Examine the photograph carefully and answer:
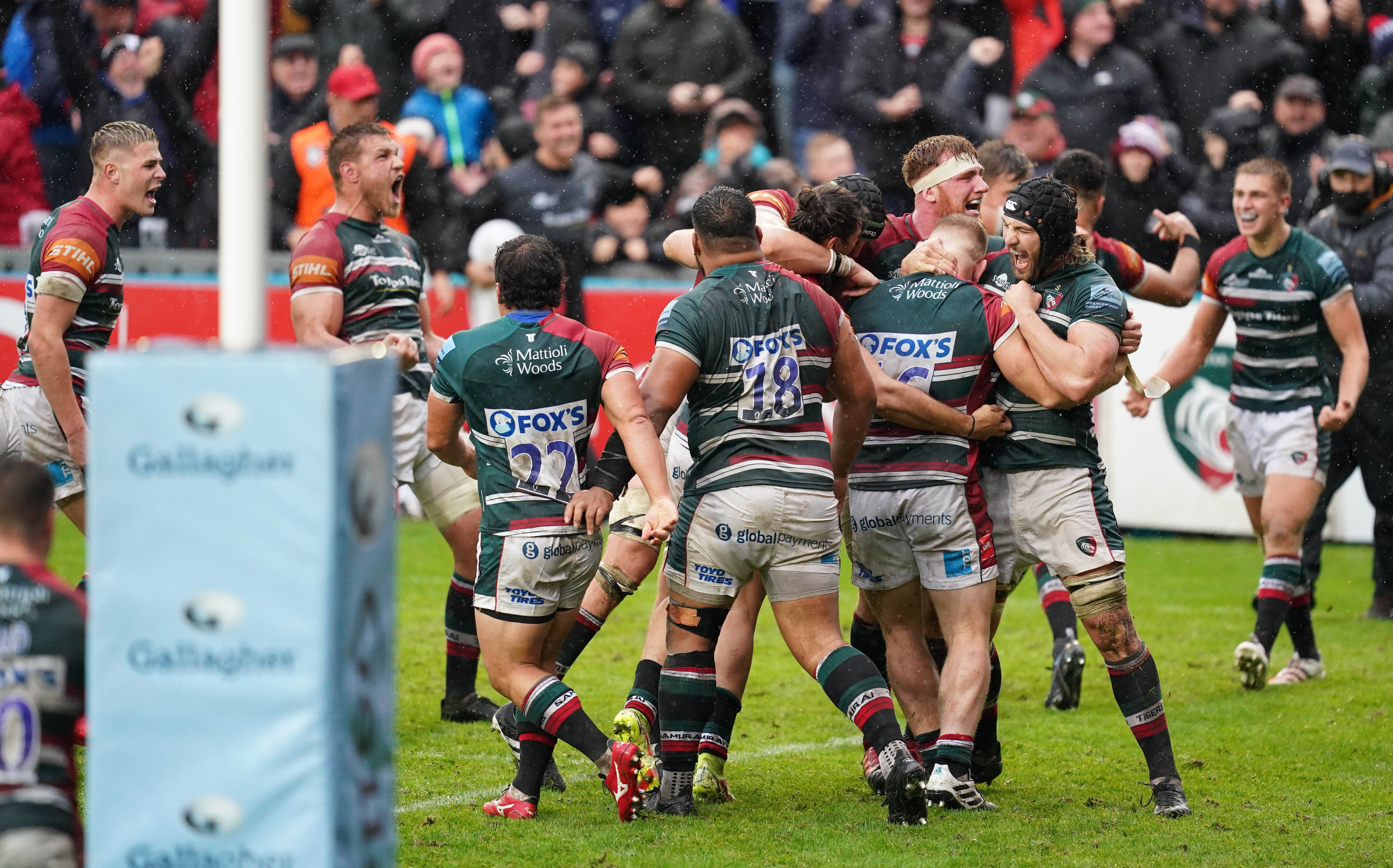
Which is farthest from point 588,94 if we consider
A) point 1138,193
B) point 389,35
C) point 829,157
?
point 1138,193

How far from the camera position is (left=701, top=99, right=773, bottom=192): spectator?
1330 cm

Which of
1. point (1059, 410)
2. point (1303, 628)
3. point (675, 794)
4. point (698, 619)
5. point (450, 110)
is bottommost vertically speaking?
point (675, 794)

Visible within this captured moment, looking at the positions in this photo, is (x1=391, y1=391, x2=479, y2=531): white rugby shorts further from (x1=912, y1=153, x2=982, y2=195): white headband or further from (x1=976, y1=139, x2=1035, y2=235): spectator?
(x1=976, y1=139, x2=1035, y2=235): spectator

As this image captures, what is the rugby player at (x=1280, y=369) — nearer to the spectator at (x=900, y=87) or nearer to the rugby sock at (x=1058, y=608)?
the rugby sock at (x=1058, y=608)

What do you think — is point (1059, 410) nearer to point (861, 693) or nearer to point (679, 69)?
point (861, 693)

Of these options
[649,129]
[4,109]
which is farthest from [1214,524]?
[4,109]

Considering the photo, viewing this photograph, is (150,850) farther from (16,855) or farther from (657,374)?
(657,374)

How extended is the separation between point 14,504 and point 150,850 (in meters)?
0.97

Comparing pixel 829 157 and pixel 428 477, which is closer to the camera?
pixel 428 477

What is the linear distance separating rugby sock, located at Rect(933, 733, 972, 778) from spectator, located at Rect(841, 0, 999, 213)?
27.3ft

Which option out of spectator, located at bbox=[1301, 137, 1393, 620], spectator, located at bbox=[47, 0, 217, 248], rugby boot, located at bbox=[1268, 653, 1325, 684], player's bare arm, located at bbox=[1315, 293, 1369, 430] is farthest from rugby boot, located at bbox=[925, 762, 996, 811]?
spectator, located at bbox=[47, 0, 217, 248]

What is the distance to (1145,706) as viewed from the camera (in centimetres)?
577

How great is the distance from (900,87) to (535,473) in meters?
9.35

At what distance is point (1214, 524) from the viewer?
12461 millimetres
